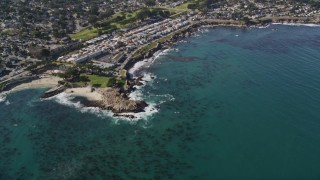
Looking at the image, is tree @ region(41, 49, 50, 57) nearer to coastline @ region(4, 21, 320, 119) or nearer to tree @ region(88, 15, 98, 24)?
coastline @ region(4, 21, 320, 119)

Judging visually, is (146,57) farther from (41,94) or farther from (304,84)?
(304,84)

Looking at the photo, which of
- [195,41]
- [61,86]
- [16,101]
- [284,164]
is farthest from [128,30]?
[284,164]

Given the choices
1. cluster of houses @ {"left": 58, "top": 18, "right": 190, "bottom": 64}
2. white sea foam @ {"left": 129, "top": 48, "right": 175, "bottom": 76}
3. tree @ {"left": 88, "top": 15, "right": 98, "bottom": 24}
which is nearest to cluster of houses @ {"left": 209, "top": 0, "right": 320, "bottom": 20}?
cluster of houses @ {"left": 58, "top": 18, "right": 190, "bottom": 64}

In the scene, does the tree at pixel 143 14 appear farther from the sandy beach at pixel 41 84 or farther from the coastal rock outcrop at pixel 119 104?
the coastal rock outcrop at pixel 119 104

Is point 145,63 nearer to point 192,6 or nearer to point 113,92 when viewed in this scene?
point 113,92

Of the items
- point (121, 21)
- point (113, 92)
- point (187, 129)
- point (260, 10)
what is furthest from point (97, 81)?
point (260, 10)

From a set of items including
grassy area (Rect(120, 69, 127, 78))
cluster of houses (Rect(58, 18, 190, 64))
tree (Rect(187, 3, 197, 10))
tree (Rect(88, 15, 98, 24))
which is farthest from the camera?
→ tree (Rect(187, 3, 197, 10))
